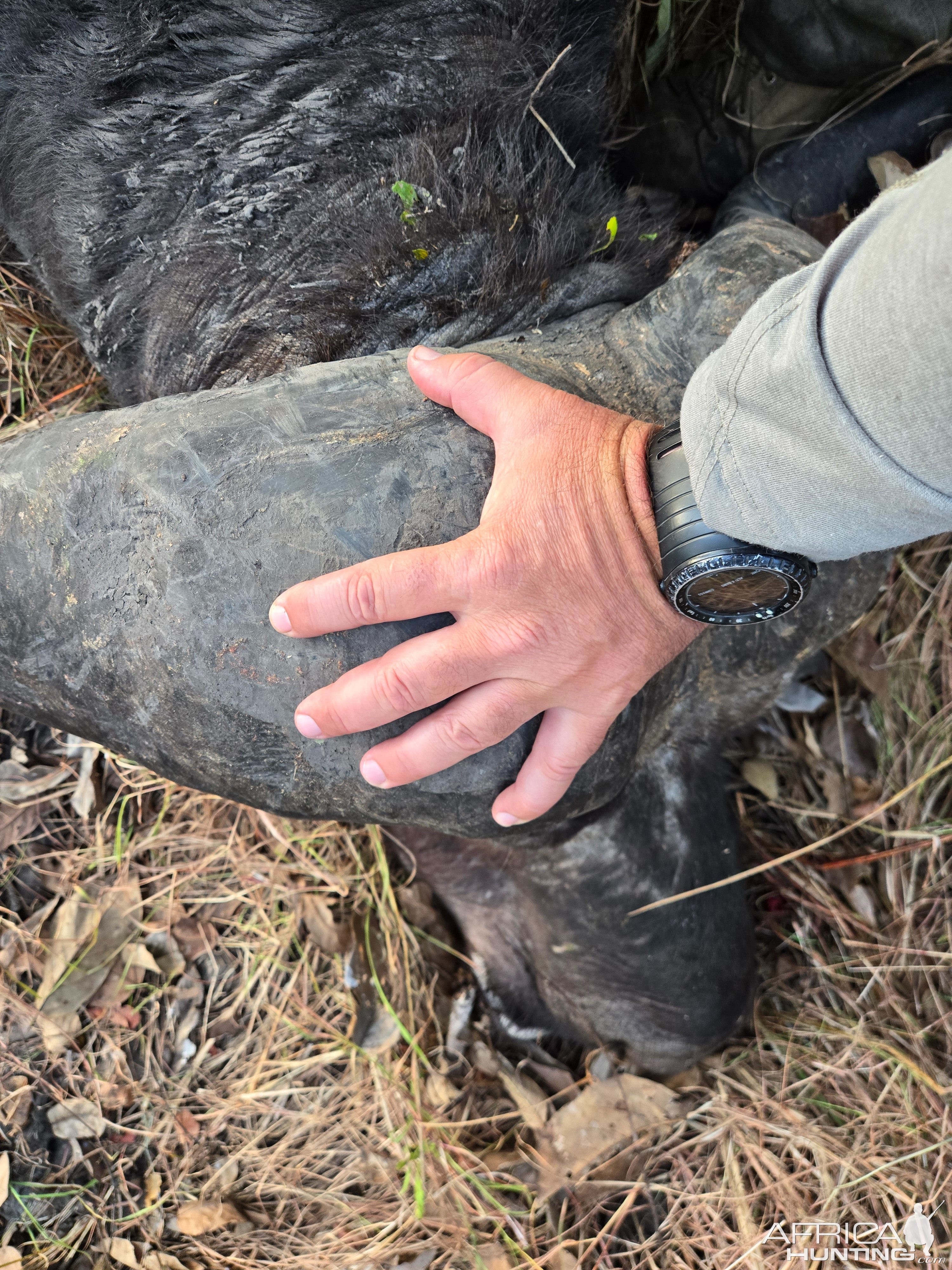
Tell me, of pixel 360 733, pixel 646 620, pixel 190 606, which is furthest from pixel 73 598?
pixel 646 620

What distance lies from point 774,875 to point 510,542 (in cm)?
150

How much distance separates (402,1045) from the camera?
76.5 inches

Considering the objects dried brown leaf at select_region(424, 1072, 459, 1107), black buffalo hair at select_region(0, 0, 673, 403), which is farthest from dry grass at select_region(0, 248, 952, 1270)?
black buffalo hair at select_region(0, 0, 673, 403)

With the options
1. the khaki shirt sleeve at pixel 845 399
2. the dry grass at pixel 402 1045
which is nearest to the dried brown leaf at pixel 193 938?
the dry grass at pixel 402 1045

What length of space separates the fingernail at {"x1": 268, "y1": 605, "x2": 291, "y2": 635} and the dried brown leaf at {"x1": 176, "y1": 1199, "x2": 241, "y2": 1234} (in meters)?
1.50

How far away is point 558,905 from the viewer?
1.68 m

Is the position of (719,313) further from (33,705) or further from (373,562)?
(33,705)

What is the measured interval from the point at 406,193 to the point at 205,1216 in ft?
6.86

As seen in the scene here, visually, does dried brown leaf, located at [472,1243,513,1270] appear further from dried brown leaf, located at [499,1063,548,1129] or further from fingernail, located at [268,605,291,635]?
fingernail, located at [268,605,291,635]

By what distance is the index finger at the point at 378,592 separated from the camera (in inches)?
41.3

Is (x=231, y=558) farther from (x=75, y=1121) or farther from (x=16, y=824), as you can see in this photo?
(x=75, y=1121)

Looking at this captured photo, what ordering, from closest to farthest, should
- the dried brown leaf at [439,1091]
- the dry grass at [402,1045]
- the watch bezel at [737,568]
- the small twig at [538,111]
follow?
the watch bezel at [737,568] → the small twig at [538,111] → the dry grass at [402,1045] → the dried brown leaf at [439,1091]

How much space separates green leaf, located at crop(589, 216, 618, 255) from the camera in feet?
5.10

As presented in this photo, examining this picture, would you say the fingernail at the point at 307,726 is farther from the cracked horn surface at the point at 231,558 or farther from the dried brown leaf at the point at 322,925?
the dried brown leaf at the point at 322,925
